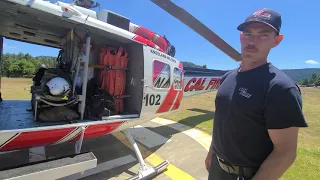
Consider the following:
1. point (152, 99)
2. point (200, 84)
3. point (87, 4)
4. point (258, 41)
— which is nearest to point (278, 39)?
point (258, 41)

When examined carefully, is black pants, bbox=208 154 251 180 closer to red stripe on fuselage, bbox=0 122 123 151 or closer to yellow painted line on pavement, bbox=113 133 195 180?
red stripe on fuselage, bbox=0 122 123 151

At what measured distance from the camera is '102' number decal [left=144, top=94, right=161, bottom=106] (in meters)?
4.79

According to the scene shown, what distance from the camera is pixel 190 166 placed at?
4859 millimetres

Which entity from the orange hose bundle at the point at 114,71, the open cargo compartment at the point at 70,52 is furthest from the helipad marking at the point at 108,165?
the orange hose bundle at the point at 114,71

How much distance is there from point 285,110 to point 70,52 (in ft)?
15.0

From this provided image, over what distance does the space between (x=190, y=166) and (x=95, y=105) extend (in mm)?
2390

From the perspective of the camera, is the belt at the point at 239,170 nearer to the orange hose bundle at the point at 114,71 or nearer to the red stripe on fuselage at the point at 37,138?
the red stripe on fuselage at the point at 37,138

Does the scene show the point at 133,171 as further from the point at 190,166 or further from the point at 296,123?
the point at 296,123

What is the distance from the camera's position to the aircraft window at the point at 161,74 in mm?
4875

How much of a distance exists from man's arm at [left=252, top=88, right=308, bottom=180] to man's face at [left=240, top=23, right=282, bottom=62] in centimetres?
35

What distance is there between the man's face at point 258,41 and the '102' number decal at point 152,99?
10.6 ft

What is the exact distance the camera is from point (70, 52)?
16.1 ft

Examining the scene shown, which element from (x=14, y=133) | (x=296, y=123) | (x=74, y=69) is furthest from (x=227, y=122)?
(x=74, y=69)

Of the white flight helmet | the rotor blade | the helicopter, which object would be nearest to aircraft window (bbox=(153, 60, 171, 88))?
the helicopter
